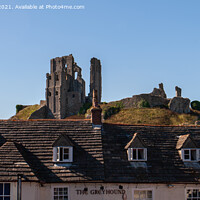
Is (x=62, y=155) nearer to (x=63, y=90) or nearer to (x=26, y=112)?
(x=63, y=90)

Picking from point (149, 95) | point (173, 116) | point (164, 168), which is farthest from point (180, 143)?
point (149, 95)

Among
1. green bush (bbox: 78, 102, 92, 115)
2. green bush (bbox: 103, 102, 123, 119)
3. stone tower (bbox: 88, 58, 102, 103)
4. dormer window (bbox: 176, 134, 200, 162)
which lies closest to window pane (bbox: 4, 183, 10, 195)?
dormer window (bbox: 176, 134, 200, 162)

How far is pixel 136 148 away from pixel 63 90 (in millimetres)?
79249

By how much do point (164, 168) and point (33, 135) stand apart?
8050 mm

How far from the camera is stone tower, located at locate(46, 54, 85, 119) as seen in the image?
99188mm

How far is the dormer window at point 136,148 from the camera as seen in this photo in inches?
878

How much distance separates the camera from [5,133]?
922 inches

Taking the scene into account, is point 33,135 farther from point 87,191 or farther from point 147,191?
point 147,191

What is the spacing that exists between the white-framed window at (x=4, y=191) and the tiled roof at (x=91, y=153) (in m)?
0.45

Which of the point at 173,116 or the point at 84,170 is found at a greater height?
the point at 173,116

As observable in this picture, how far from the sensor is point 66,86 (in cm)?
10225

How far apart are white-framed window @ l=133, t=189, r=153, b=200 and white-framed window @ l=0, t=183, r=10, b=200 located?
6.78 meters

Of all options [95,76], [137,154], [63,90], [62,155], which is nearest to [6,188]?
[62,155]

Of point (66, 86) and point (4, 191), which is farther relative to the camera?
point (66, 86)
